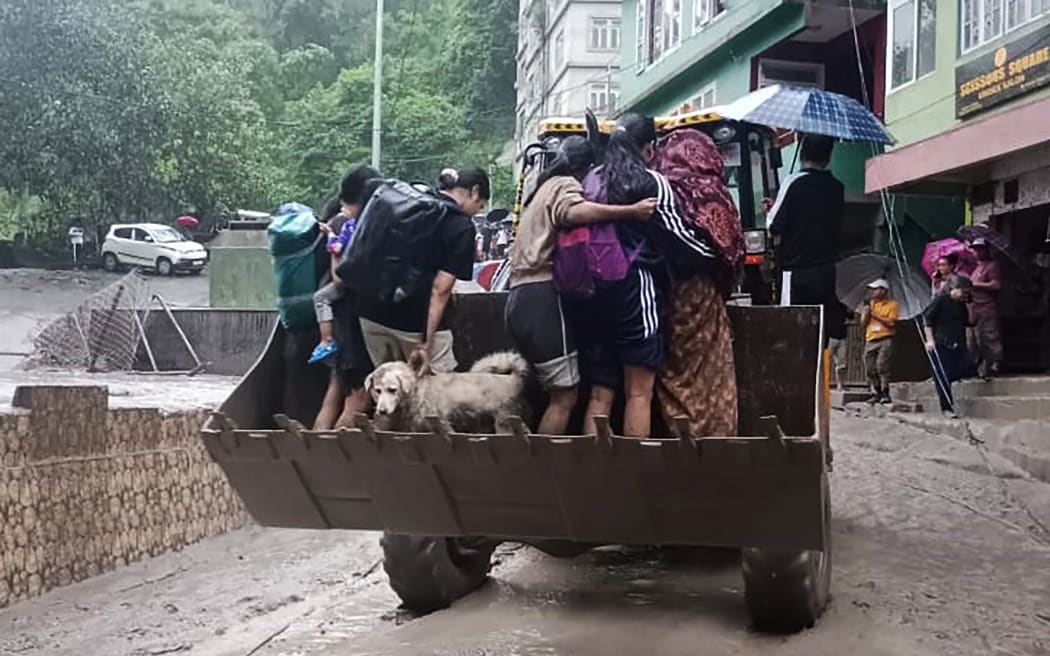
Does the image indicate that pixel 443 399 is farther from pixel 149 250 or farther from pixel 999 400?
pixel 149 250

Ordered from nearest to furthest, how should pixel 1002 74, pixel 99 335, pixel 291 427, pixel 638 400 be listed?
pixel 291 427
pixel 638 400
pixel 1002 74
pixel 99 335

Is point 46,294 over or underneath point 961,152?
underneath

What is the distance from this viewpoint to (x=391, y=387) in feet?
16.0

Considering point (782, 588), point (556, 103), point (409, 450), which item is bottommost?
point (782, 588)

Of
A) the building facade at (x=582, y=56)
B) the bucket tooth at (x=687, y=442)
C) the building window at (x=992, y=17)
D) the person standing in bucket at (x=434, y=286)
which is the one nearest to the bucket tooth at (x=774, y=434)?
the bucket tooth at (x=687, y=442)

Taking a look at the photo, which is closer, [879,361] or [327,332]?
[327,332]

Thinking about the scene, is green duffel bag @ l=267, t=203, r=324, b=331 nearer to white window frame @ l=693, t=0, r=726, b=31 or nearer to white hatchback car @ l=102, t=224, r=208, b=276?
white window frame @ l=693, t=0, r=726, b=31

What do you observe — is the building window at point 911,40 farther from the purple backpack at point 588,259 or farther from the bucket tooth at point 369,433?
the bucket tooth at point 369,433

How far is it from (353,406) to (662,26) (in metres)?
22.6

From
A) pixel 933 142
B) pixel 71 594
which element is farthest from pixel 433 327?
pixel 933 142

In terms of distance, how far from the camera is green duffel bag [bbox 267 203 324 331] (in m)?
5.66

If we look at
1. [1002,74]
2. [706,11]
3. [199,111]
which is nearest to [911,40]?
[1002,74]

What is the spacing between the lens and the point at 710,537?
4.53 metres

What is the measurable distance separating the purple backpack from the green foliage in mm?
32135
